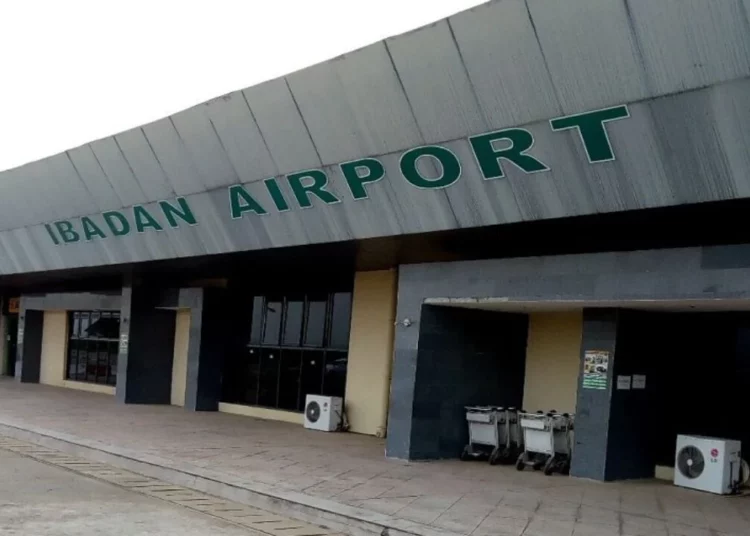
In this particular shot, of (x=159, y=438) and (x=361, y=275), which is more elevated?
(x=361, y=275)

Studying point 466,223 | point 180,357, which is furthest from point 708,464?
point 180,357

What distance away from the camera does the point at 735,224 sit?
9727 mm

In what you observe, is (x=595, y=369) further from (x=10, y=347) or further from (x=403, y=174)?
(x=10, y=347)

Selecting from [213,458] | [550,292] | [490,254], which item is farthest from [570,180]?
[213,458]

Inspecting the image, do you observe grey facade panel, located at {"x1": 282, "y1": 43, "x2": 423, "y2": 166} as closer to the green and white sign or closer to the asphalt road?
the green and white sign

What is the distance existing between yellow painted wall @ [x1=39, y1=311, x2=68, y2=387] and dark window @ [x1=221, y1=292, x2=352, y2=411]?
12735 mm

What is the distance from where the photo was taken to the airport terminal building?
8.87 m

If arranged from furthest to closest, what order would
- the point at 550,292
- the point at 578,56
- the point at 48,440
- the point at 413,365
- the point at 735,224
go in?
the point at 48,440, the point at 413,365, the point at 550,292, the point at 735,224, the point at 578,56

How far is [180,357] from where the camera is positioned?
81.6ft

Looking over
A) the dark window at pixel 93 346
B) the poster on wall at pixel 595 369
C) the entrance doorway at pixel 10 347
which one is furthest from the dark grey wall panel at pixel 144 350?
the entrance doorway at pixel 10 347

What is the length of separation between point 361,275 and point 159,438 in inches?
236

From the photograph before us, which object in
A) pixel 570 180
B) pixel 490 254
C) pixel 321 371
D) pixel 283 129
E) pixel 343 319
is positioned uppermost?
pixel 283 129

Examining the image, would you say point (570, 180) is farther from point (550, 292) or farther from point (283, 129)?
point (283, 129)

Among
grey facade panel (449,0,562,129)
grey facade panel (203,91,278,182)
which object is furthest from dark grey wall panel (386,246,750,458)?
grey facade panel (203,91,278,182)
